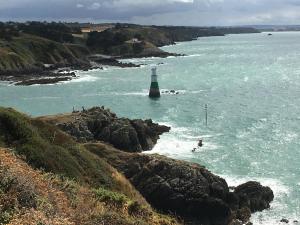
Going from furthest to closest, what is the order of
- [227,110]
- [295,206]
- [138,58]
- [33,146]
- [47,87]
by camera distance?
[138,58] < [47,87] < [227,110] < [295,206] < [33,146]

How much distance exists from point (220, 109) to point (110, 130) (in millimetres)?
28651

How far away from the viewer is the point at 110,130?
50750mm

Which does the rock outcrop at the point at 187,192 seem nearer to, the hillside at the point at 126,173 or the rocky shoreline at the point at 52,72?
the hillside at the point at 126,173

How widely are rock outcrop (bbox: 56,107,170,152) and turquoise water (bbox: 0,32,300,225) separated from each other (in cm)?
200

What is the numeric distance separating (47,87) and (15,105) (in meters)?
21.8

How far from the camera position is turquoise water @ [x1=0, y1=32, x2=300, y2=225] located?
44.5 meters

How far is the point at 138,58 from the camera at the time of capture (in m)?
182

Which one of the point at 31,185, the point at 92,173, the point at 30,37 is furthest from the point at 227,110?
the point at 30,37

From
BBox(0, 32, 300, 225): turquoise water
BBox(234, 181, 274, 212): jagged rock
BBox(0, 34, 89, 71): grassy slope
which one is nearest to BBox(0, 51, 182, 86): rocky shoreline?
BBox(0, 34, 89, 71): grassy slope

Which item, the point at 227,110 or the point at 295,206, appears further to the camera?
the point at 227,110

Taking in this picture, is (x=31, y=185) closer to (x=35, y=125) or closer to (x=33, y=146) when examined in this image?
(x=33, y=146)

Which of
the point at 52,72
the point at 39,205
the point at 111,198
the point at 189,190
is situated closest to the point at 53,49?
the point at 52,72

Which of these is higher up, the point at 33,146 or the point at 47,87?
the point at 33,146

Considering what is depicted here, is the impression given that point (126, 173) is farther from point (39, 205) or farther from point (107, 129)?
point (39, 205)
